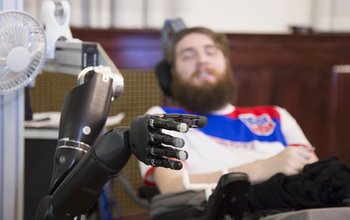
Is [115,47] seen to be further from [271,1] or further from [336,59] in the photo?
[336,59]

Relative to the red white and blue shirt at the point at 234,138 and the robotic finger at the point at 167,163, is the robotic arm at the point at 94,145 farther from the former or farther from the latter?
the red white and blue shirt at the point at 234,138

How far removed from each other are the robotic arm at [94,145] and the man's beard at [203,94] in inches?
26.3

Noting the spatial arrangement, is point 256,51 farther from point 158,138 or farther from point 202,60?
point 158,138

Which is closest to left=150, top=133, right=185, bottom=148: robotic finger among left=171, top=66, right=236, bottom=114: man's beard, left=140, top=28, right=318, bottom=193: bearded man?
left=140, top=28, right=318, bottom=193: bearded man

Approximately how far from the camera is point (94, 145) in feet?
2.27

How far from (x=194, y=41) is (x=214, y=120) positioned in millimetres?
341

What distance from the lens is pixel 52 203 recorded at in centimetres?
74

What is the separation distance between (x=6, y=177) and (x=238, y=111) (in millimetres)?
929

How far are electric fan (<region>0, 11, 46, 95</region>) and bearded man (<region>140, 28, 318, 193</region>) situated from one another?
0.53m

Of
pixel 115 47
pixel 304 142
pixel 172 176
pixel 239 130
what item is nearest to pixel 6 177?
pixel 172 176

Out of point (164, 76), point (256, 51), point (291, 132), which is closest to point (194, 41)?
point (164, 76)

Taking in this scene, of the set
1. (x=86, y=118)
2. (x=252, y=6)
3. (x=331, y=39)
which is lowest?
(x=86, y=118)

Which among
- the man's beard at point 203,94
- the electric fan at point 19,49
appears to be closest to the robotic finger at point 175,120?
the electric fan at point 19,49

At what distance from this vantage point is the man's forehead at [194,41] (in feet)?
4.99
